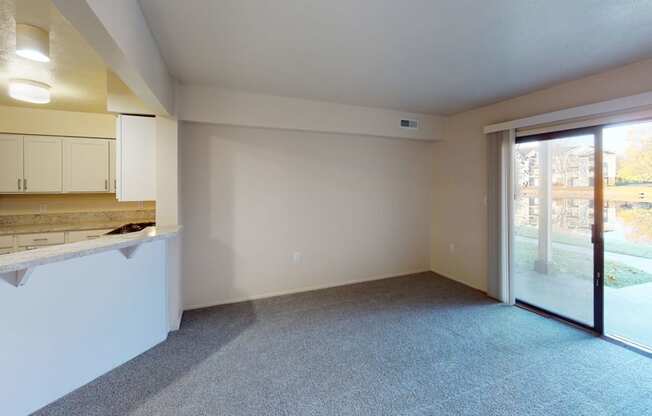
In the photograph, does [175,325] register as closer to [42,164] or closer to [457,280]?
[42,164]

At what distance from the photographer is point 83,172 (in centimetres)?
407

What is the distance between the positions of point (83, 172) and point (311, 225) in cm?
342

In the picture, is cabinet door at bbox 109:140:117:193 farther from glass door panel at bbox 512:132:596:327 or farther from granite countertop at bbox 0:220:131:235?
glass door panel at bbox 512:132:596:327

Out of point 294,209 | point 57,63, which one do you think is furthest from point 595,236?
point 57,63

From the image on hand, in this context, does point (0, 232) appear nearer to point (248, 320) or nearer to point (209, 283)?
point (209, 283)

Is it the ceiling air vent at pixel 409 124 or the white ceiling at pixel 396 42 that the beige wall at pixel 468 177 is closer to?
the white ceiling at pixel 396 42

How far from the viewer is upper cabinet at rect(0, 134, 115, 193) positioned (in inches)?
147

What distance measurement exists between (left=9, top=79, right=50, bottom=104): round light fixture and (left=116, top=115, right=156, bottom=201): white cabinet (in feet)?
2.29

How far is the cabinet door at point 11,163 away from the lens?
3.71 m

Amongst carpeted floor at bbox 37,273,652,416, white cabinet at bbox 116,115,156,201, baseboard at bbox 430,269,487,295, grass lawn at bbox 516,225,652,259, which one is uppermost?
white cabinet at bbox 116,115,156,201

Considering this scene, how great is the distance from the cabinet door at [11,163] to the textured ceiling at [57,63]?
0.49 meters

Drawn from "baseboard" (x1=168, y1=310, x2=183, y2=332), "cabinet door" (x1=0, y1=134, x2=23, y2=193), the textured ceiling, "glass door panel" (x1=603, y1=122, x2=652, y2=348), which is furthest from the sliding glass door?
"cabinet door" (x1=0, y1=134, x2=23, y2=193)

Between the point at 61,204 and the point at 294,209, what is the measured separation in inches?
140

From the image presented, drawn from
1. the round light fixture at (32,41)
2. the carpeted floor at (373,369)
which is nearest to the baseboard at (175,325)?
the carpeted floor at (373,369)
